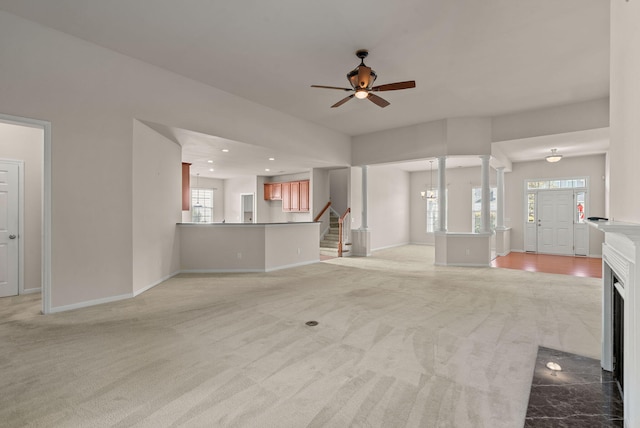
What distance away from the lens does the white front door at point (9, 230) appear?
441 centimetres

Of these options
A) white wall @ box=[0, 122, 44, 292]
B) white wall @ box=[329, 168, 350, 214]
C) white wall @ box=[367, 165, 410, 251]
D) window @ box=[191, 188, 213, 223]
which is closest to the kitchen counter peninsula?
white wall @ box=[0, 122, 44, 292]

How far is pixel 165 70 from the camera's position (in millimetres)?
4648

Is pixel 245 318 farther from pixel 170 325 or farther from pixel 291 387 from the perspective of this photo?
pixel 291 387

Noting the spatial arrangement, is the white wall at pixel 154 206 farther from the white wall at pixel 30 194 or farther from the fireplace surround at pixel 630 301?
the fireplace surround at pixel 630 301

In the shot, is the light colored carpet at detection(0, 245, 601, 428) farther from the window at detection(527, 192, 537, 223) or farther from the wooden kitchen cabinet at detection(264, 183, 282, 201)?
the wooden kitchen cabinet at detection(264, 183, 282, 201)

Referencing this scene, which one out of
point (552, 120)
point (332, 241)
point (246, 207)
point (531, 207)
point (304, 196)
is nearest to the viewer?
point (552, 120)

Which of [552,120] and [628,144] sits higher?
[552,120]

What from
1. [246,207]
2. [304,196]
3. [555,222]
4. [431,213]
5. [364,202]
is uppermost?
[304,196]

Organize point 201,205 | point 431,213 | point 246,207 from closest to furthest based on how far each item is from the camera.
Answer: point 431,213, point 201,205, point 246,207

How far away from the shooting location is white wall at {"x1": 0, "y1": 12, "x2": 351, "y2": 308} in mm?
3461

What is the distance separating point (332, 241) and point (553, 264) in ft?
18.8

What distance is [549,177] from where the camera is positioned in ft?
29.8

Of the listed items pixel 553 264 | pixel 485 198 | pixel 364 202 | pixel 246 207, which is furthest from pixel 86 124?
pixel 553 264

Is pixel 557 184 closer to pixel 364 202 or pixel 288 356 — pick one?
pixel 364 202
